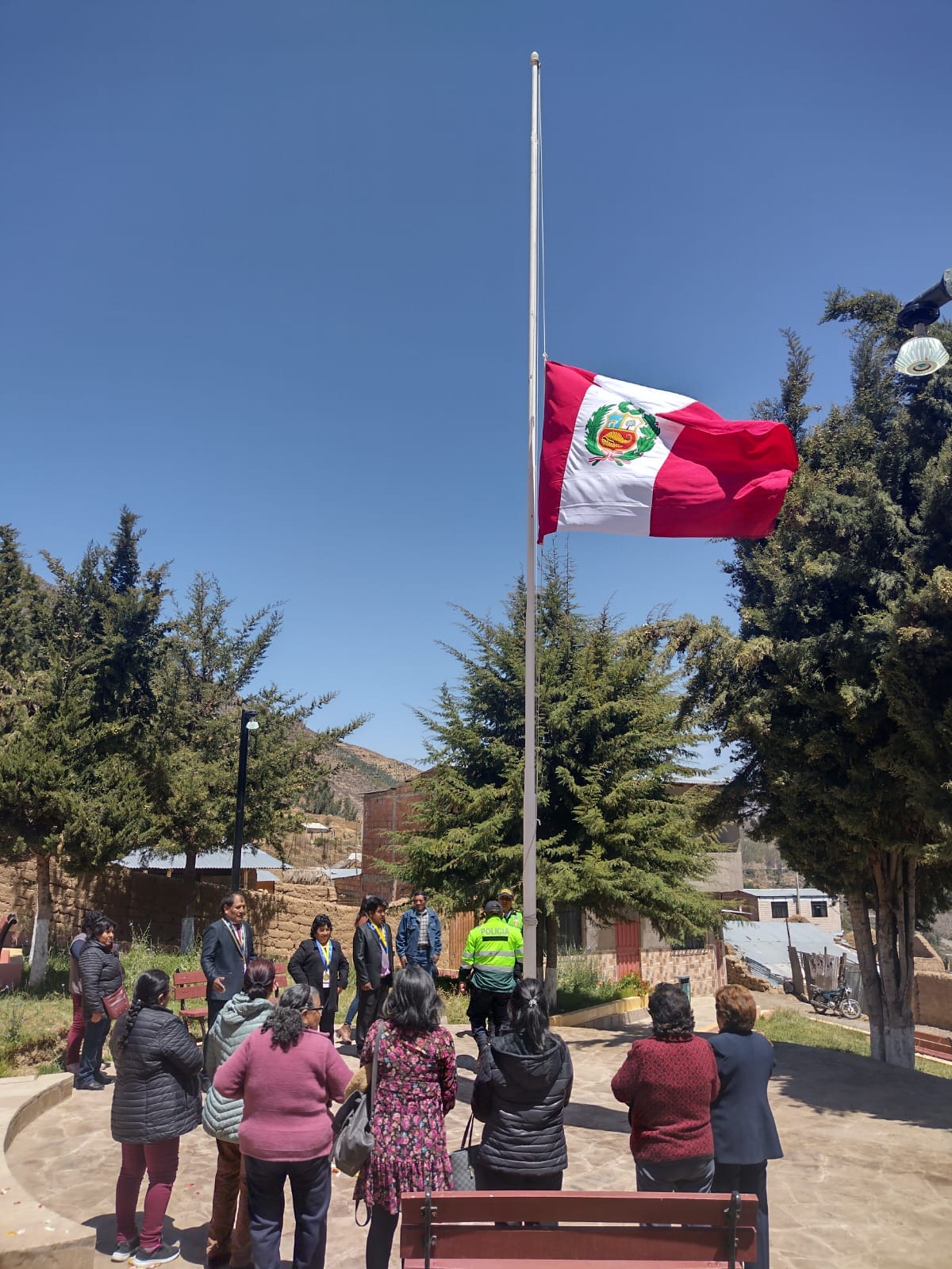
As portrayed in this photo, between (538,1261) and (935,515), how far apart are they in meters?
8.73

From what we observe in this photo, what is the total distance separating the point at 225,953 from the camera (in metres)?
7.46

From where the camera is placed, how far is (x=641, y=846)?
43.7 ft

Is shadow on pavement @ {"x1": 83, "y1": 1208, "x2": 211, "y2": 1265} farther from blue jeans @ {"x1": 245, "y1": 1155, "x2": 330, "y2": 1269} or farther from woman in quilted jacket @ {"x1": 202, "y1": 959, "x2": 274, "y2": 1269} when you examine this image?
blue jeans @ {"x1": 245, "y1": 1155, "x2": 330, "y2": 1269}

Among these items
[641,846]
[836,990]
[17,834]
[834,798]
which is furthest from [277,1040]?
[836,990]

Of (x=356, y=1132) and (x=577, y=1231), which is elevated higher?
(x=356, y=1132)

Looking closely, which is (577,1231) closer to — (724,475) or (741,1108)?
(741,1108)

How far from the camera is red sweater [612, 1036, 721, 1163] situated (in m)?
4.12

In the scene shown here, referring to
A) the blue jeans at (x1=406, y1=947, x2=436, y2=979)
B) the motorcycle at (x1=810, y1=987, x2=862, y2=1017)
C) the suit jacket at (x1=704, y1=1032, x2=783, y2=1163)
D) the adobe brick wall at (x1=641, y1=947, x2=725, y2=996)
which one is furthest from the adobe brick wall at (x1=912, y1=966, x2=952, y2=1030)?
the suit jacket at (x1=704, y1=1032, x2=783, y2=1163)

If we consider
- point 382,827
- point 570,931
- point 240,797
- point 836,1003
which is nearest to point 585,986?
point 570,931

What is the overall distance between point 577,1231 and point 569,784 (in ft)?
32.9

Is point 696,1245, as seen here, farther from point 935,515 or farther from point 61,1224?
A: point 935,515

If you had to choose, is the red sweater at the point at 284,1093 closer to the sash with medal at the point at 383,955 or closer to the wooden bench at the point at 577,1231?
the wooden bench at the point at 577,1231

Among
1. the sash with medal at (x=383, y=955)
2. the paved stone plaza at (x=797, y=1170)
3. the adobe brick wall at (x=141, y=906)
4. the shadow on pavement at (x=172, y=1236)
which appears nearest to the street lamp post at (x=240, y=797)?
the adobe brick wall at (x=141, y=906)

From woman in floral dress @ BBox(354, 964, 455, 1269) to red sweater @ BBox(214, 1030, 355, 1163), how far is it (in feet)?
0.70
